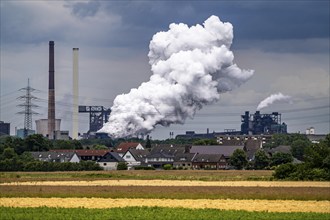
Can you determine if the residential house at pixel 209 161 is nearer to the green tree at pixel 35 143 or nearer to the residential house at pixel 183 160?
the residential house at pixel 183 160

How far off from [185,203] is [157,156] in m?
112

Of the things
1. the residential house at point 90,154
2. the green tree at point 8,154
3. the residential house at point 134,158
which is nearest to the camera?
the green tree at point 8,154

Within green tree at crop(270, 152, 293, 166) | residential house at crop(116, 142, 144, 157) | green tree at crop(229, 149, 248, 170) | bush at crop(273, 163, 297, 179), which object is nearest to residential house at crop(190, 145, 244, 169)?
green tree at crop(229, 149, 248, 170)

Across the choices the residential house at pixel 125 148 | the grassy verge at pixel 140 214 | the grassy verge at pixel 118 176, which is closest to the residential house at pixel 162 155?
the residential house at pixel 125 148

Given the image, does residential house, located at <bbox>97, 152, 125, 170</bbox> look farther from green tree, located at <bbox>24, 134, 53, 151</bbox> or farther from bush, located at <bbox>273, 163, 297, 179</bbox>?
bush, located at <bbox>273, 163, 297, 179</bbox>

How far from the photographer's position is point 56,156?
150625 mm

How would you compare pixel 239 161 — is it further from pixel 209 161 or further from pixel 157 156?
pixel 157 156

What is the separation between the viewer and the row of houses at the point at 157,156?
150625 mm

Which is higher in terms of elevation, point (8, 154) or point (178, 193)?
point (8, 154)

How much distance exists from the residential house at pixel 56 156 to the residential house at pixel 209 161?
908 inches

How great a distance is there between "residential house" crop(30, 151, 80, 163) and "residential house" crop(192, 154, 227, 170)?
23072 millimetres

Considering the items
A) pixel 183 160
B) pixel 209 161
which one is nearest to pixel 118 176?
pixel 209 161

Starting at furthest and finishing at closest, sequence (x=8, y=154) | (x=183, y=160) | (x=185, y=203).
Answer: (x=183, y=160), (x=8, y=154), (x=185, y=203)

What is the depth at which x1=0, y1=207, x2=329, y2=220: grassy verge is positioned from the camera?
40.8m
